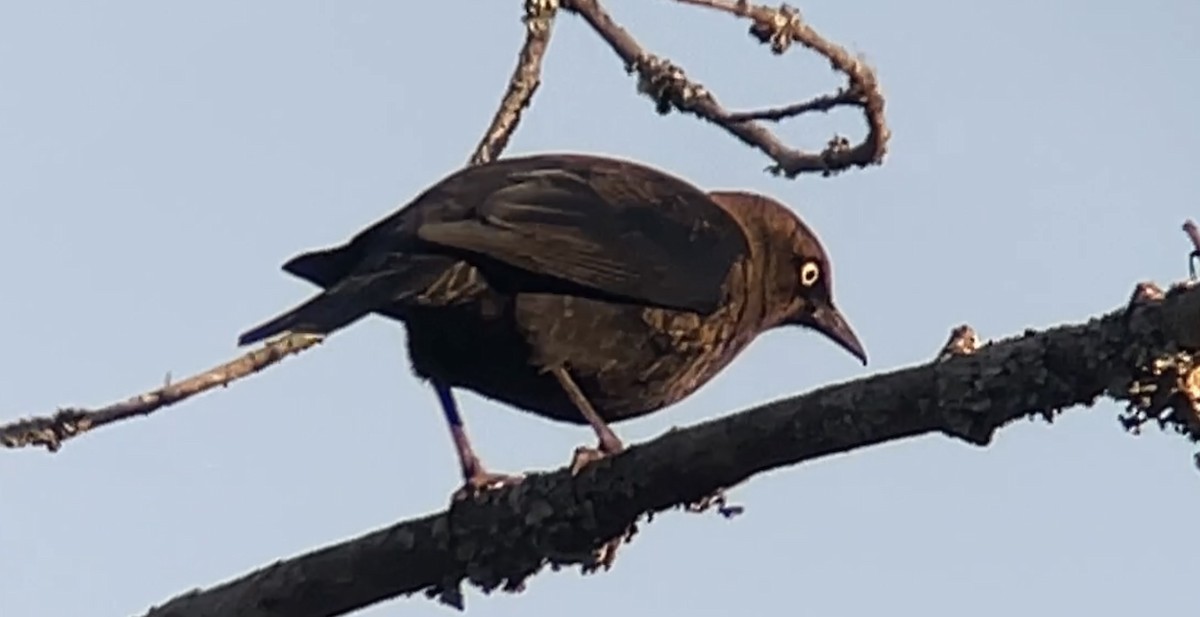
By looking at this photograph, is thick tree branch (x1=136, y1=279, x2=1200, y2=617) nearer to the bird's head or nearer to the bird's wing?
the bird's wing

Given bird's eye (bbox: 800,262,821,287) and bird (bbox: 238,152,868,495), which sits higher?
bird's eye (bbox: 800,262,821,287)

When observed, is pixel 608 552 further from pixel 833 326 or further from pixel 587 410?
pixel 833 326

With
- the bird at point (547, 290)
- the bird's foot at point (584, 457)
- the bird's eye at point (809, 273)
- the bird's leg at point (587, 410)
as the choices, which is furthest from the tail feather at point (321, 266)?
the bird's eye at point (809, 273)

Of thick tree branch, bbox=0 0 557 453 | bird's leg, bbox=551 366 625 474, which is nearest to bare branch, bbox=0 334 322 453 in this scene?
thick tree branch, bbox=0 0 557 453

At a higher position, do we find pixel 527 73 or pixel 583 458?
pixel 527 73

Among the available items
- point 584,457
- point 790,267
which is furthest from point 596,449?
point 790,267

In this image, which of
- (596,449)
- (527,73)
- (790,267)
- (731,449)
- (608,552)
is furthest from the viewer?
(790,267)

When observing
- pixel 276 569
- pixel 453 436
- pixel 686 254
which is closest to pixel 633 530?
pixel 276 569
